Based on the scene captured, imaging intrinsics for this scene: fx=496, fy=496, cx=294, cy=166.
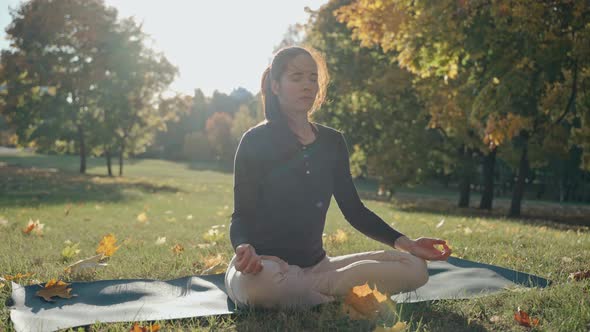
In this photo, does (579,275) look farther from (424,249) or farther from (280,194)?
(280,194)

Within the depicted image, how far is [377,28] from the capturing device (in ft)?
26.6

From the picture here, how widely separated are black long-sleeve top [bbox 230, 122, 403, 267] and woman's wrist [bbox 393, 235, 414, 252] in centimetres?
4

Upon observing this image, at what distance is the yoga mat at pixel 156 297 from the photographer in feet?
8.84

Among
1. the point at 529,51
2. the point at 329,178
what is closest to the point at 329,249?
the point at 329,178

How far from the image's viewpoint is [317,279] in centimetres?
300

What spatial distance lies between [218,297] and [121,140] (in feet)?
76.1

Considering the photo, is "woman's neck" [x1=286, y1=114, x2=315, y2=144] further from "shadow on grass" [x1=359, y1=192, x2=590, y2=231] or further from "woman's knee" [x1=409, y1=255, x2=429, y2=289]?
"shadow on grass" [x1=359, y1=192, x2=590, y2=231]

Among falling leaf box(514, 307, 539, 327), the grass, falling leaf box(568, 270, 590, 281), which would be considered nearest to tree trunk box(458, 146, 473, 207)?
the grass

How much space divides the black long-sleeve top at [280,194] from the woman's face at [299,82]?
20 centimetres

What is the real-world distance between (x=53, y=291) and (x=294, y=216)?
5.20 ft

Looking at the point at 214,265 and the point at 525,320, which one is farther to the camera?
the point at 214,265

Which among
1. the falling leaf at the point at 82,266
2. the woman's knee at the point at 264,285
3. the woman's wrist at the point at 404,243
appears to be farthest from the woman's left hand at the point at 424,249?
the falling leaf at the point at 82,266

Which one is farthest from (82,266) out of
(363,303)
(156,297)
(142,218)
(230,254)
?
(142,218)

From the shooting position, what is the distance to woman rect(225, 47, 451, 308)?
292 cm
